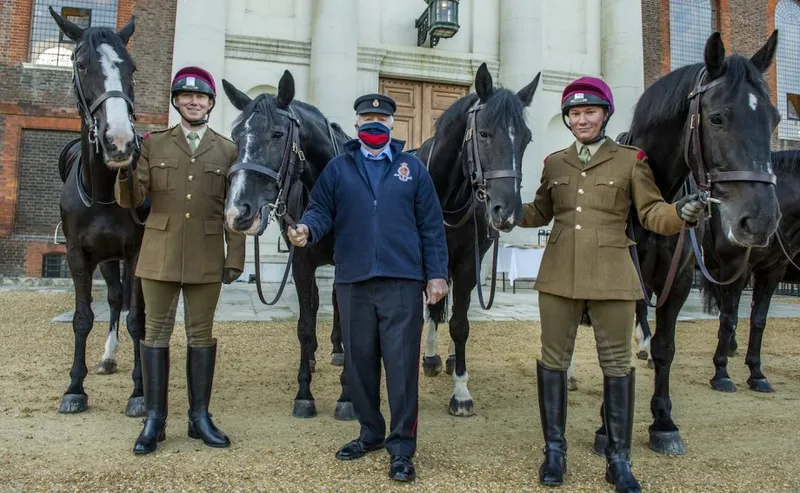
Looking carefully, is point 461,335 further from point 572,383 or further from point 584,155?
point 584,155

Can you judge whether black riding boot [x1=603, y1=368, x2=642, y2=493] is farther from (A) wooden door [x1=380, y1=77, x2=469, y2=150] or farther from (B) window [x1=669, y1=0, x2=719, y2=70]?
(B) window [x1=669, y1=0, x2=719, y2=70]

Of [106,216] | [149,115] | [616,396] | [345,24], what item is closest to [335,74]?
[345,24]

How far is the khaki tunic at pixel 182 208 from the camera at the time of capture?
10.6 feet

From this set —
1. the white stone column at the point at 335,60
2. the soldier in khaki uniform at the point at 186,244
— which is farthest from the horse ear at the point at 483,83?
the white stone column at the point at 335,60

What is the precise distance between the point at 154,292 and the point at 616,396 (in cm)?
270

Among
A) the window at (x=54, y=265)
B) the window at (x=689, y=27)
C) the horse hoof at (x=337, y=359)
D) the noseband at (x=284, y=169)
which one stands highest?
the window at (x=689, y=27)

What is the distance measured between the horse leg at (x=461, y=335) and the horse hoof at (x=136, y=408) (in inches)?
88.5

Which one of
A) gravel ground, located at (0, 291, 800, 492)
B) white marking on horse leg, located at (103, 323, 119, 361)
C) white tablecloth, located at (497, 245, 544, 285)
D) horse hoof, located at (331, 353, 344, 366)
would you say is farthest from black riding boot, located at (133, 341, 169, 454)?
white tablecloth, located at (497, 245, 544, 285)

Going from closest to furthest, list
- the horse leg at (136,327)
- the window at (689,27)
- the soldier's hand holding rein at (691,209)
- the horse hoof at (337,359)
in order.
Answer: the soldier's hand holding rein at (691,209)
the horse leg at (136,327)
the horse hoof at (337,359)
the window at (689,27)

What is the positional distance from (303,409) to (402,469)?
1299 mm

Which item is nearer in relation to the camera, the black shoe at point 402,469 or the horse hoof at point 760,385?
the black shoe at point 402,469

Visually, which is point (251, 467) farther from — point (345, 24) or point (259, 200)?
point (345, 24)

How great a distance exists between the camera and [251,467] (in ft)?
9.84

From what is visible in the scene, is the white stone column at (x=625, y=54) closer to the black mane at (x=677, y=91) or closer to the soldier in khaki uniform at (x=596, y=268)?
the black mane at (x=677, y=91)
